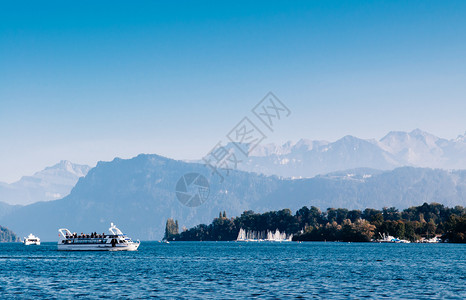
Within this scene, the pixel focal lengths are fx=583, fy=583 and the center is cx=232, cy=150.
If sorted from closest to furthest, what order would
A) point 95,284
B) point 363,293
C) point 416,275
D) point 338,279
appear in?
point 363,293
point 95,284
point 338,279
point 416,275

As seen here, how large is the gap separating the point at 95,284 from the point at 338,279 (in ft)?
138

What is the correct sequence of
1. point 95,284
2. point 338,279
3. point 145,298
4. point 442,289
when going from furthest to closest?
point 338,279
point 95,284
point 442,289
point 145,298

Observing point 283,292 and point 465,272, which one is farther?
point 465,272

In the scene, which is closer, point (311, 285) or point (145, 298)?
point (145, 298)

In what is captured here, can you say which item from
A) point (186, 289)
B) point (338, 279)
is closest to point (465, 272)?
point (338, 279)

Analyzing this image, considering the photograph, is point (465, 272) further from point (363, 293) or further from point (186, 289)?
point (186, 289)

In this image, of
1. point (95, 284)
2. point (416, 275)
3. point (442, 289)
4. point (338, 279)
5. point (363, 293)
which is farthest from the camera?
point (416, 275)

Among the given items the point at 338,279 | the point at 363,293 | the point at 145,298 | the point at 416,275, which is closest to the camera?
the point at 145,298

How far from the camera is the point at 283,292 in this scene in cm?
8325

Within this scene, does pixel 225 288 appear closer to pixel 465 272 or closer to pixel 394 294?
pixel 394 294

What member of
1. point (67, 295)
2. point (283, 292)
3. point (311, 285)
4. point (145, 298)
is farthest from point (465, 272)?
point (67, 295)

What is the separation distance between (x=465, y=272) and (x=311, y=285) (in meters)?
43.7

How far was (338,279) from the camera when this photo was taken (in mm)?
103938

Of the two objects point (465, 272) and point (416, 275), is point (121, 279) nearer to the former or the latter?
point (416, 275)
